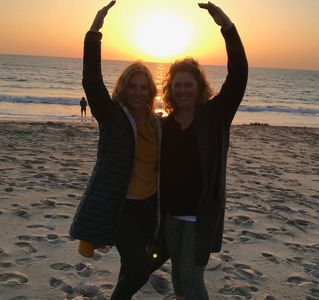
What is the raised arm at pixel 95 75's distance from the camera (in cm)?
302

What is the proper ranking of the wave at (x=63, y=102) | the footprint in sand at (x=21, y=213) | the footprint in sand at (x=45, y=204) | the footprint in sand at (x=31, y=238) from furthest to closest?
the wave at (x=63, y=102), the footprint in sand at (x=45, y=204), the footprint in sand at (x=21, y=213), the footprint in sand at (x=31, y=238)

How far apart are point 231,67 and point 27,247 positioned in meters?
3.25

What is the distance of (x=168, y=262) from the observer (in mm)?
4746

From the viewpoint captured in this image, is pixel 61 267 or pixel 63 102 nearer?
pixel 61 267

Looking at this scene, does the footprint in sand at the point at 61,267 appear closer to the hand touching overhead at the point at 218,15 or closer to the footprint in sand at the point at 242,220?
the footprint in sand at the point at 242,220

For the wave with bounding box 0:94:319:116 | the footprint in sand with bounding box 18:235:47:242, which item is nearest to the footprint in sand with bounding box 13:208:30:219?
the footprint in sand with bounding box 18:235:47:242

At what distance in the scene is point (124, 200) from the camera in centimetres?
300

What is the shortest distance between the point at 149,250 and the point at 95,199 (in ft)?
2.21

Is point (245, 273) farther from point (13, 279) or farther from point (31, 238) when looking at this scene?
point (31, 238)

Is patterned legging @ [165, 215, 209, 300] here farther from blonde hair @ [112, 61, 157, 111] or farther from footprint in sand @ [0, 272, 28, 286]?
footprint in sand @ [0, 272, 28, 286]

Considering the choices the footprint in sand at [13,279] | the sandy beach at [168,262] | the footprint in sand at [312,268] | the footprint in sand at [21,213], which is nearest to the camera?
the footprint in sand at [13,279]

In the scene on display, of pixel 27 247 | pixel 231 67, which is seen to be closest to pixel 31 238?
pixel 27 247

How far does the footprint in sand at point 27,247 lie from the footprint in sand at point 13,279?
1.86ft

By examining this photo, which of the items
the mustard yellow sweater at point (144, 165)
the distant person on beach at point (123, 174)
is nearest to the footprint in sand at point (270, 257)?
the distant person on beach at point (123, 174)
